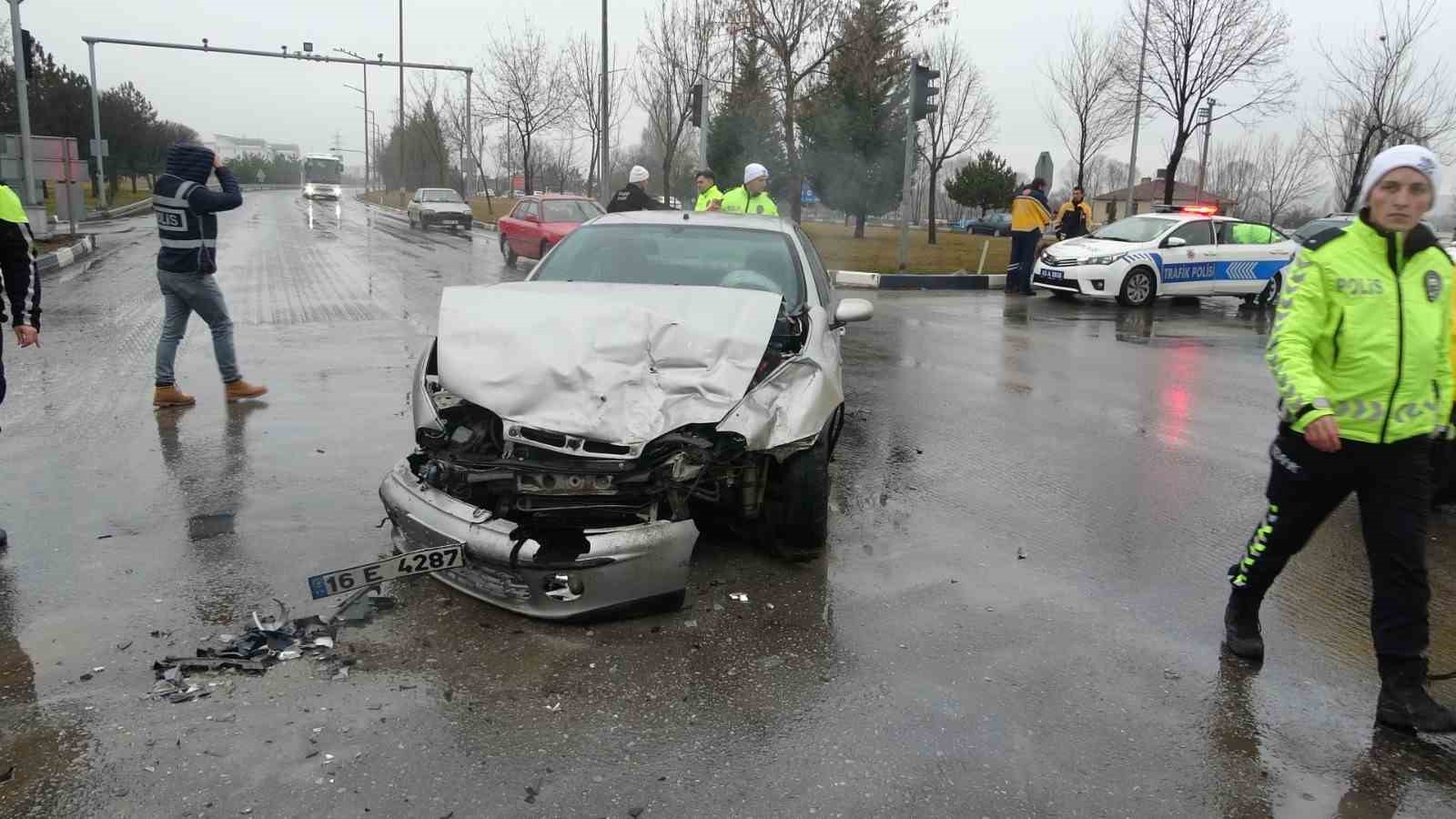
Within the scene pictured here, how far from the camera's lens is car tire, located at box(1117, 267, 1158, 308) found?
15.5m

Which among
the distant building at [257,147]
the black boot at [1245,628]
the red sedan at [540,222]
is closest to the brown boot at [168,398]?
the black boot at [1245,628]

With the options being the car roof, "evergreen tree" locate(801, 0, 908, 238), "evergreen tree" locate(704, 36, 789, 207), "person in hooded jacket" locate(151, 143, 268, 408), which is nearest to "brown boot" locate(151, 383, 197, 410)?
"person in hooded jacket" locate(151, 143, 268, 408)

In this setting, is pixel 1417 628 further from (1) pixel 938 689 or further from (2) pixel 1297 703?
(1) pixel 938 689

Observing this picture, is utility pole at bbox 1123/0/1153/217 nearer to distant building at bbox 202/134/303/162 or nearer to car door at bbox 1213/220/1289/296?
car door at bbox 1213/220/1289/296

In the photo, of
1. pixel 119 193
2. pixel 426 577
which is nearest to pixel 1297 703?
pixel 426 577

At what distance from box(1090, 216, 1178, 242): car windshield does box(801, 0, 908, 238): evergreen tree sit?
33.1 ft

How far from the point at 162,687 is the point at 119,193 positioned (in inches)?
2302

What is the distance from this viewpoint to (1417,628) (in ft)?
10.4

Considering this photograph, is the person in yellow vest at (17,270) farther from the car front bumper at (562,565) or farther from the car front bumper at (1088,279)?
the car front bumper at (1088,279)

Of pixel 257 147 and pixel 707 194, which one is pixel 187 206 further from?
pixel 257 147

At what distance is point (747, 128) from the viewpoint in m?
32.5

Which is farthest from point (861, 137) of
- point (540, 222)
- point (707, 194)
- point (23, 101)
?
point (23, 101)

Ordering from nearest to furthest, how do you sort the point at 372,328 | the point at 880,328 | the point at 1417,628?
the point at 1417,628, the point at 372,328, the point at 880,328

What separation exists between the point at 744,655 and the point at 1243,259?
1507 cm
